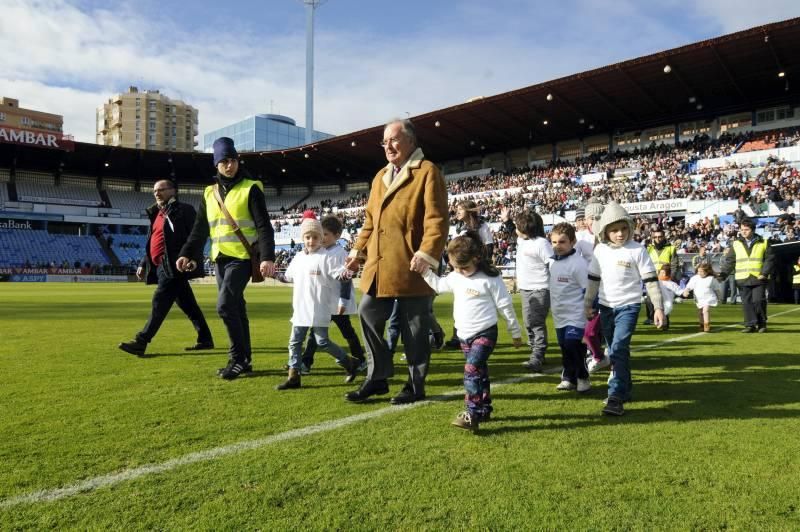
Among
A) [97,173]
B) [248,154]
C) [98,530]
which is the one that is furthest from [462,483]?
[97,173]

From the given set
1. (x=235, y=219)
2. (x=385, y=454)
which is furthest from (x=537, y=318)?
(x=385, y=454)

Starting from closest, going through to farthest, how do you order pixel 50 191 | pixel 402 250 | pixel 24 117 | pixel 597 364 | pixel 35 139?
pixel 402 250 → pixel 597 364 → pixel 35 139 → pixel 50 191 → pixel 24 117

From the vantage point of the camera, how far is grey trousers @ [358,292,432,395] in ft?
12.6

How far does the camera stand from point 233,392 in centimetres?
425

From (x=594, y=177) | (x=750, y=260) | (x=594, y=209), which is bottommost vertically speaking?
(x=750, y=260)

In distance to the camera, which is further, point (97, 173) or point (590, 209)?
point (97, 173)

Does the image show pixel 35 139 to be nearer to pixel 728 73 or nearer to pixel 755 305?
pixel 728 73

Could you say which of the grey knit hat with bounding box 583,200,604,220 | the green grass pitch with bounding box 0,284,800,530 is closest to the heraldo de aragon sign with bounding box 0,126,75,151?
the green grass pitch with bounding box 0,284,800,530

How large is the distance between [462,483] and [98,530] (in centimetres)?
145

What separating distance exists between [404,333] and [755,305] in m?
7.19

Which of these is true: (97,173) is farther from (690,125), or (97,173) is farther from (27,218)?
(690,125)

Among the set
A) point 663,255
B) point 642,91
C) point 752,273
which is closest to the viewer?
point 752,273

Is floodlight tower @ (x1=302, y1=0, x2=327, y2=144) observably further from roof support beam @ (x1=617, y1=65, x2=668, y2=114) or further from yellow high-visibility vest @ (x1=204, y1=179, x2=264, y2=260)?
yellow high-visibility vest @ (x1=204, y1=179, x2=264, y2=260)

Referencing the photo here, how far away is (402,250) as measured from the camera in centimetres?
380
